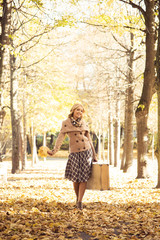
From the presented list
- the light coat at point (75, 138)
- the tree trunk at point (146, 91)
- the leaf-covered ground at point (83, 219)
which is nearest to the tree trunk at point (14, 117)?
the tree trunk at point (146, 91)

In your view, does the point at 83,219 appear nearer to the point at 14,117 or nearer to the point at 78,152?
the point at 78,152

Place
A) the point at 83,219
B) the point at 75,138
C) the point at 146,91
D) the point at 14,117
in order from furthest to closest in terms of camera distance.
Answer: the point at 14,117, the point at 146,91, the point at 75,138, the point at 83,219

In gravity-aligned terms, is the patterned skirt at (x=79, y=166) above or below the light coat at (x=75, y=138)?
below

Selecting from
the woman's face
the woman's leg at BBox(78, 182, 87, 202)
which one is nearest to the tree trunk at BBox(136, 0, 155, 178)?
the woman's face

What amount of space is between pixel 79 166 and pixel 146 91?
5729 mm

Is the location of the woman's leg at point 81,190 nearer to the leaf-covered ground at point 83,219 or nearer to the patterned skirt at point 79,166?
the patterned skirt at point 79,166

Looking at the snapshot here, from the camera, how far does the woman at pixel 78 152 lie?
632 centimetres

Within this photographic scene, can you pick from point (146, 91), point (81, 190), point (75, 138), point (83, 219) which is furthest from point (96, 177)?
point (146, 91)

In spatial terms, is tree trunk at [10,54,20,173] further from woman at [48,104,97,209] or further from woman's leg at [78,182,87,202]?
woman's leg at [78,182,87,202]

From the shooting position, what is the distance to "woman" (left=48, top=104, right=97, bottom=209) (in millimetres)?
6316

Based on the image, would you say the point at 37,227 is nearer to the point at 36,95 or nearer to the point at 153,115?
the point at 36,95

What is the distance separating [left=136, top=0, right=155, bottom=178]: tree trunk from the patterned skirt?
16.9 ft

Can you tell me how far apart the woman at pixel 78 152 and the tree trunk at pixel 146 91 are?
4.98 meters

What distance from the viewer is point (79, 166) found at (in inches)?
249
